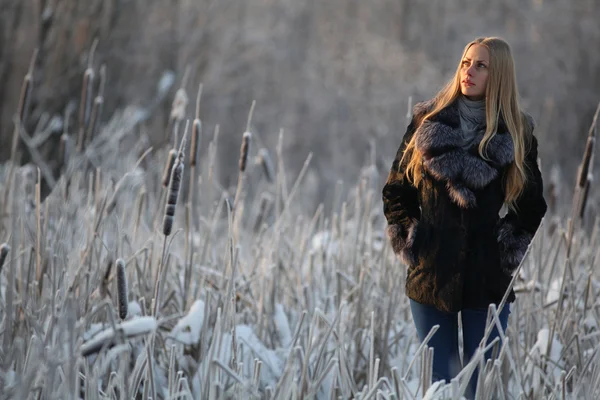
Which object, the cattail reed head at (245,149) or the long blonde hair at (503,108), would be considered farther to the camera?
the cattail reed head at (245,149)

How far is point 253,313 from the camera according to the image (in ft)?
10.1

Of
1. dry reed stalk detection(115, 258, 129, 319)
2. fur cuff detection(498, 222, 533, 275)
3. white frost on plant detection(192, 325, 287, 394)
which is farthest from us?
white frost on plant detection(192, 325, 287, 394)

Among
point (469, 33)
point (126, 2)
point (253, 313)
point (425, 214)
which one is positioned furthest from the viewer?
point (469, 33)

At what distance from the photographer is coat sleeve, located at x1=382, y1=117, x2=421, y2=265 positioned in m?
2.34

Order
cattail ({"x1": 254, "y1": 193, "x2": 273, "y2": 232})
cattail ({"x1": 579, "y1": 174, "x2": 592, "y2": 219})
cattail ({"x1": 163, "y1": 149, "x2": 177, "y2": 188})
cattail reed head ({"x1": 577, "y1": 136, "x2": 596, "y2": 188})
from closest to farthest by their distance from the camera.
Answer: cattail ({"x1": 163, "y1": 149, "x2": 177, "y2": 188}) < cattail reed head ({"x1": 577, "y1": 136, "x2": 596, "y2": 188}) < cattail ({"x1": 579, "y1": 174, "x2": 592, "y2": 219}) < cattail ({"x1": 254, "y1": 193, "x2": 273, "y2": 232})

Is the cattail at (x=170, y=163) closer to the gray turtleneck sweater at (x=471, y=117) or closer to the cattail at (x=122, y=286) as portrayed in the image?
the cattail at (x=122, y=286)

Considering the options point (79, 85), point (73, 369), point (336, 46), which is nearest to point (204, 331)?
point (73, 369)

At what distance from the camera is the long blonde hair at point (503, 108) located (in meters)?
2.27

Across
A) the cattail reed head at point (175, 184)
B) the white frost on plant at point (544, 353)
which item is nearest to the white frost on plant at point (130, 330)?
the cattail reed head at point (175, 184)

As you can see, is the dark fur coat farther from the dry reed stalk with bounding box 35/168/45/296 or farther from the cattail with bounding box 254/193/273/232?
the cattail with bounding box 254/193/273/232

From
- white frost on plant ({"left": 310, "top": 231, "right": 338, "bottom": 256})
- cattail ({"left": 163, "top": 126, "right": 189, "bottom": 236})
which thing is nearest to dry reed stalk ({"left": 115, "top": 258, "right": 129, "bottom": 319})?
cattail ({"left": 163, "top": 126, "right": 189, "bottom": 236})

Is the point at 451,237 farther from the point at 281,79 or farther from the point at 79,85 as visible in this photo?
the point at 281,79

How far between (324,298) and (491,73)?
121 centimetres

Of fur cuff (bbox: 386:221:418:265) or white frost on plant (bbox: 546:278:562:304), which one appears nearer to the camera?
fur cuff (bbox: 386:221:418:265)
